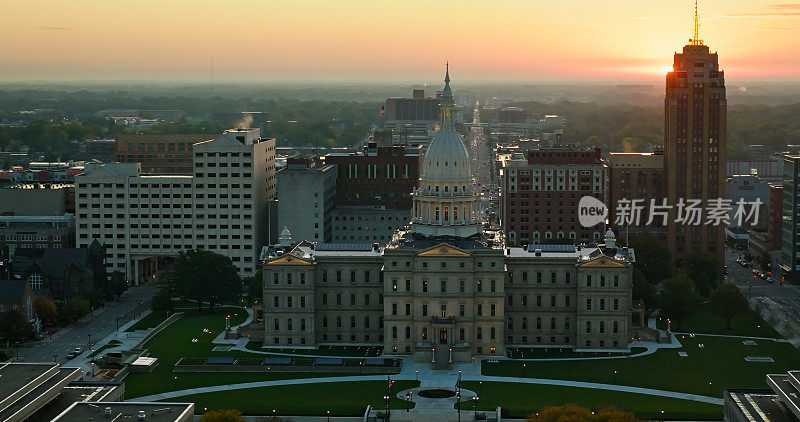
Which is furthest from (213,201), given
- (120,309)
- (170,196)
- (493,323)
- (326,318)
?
(493,323)

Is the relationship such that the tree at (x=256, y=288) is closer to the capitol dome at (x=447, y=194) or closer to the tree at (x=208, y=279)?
the tree at (x=208, y=279)

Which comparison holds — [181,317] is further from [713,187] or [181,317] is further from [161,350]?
[713,187]

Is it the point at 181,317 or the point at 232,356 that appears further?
the point at 181,317

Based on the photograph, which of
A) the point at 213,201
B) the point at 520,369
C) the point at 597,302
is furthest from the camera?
the point at 213,201

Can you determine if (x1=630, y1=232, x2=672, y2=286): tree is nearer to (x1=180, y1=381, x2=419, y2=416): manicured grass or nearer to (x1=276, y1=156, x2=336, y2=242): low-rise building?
(x1=276, y1=156, x2=336, y2=242): low-rise building

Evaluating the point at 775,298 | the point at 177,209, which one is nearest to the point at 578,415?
the point at 775,298

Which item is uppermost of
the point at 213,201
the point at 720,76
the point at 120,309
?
the point at 720,76

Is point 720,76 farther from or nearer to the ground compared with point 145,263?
farther from the ground
